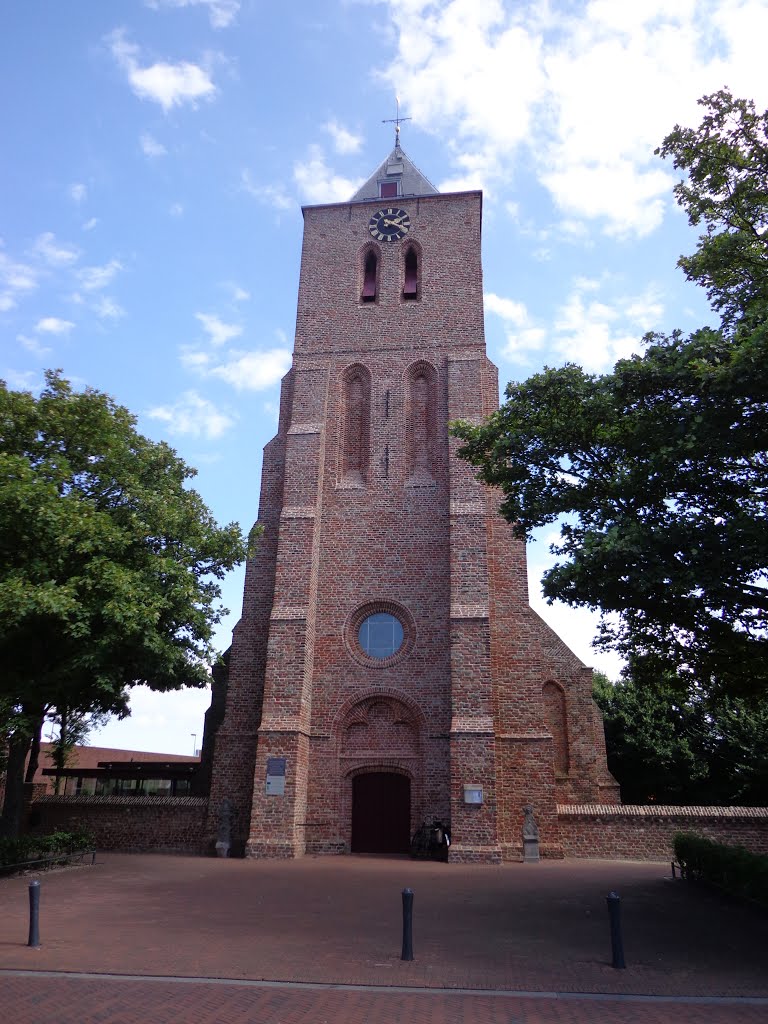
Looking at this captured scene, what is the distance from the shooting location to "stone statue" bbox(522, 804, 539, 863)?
62.4ft

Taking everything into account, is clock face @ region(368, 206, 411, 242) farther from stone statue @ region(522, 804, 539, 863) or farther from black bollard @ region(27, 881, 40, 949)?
black bollard @ region(27, 881, 40, 949)

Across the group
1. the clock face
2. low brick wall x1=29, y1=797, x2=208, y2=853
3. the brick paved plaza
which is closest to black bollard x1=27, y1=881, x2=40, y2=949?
the brick paved plaza

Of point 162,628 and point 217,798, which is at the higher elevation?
point 162,628

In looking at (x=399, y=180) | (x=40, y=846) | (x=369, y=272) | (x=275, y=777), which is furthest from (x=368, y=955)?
(x=399, y=180)

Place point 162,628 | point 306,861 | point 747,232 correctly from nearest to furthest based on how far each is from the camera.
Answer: point 747,232 < point 162,628 < point 306,861

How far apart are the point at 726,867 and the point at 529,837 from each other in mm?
7289

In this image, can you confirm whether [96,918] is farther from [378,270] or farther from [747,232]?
[378,270]

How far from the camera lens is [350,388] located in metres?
26.0

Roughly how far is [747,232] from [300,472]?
1481cm

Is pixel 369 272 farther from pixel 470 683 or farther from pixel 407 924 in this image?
pixel 407 924

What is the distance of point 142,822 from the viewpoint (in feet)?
69.4

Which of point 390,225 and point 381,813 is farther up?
point 390,225

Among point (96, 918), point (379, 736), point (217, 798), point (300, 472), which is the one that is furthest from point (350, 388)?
point (96, 918)

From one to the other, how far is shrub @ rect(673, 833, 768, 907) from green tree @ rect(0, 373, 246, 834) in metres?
10.7
